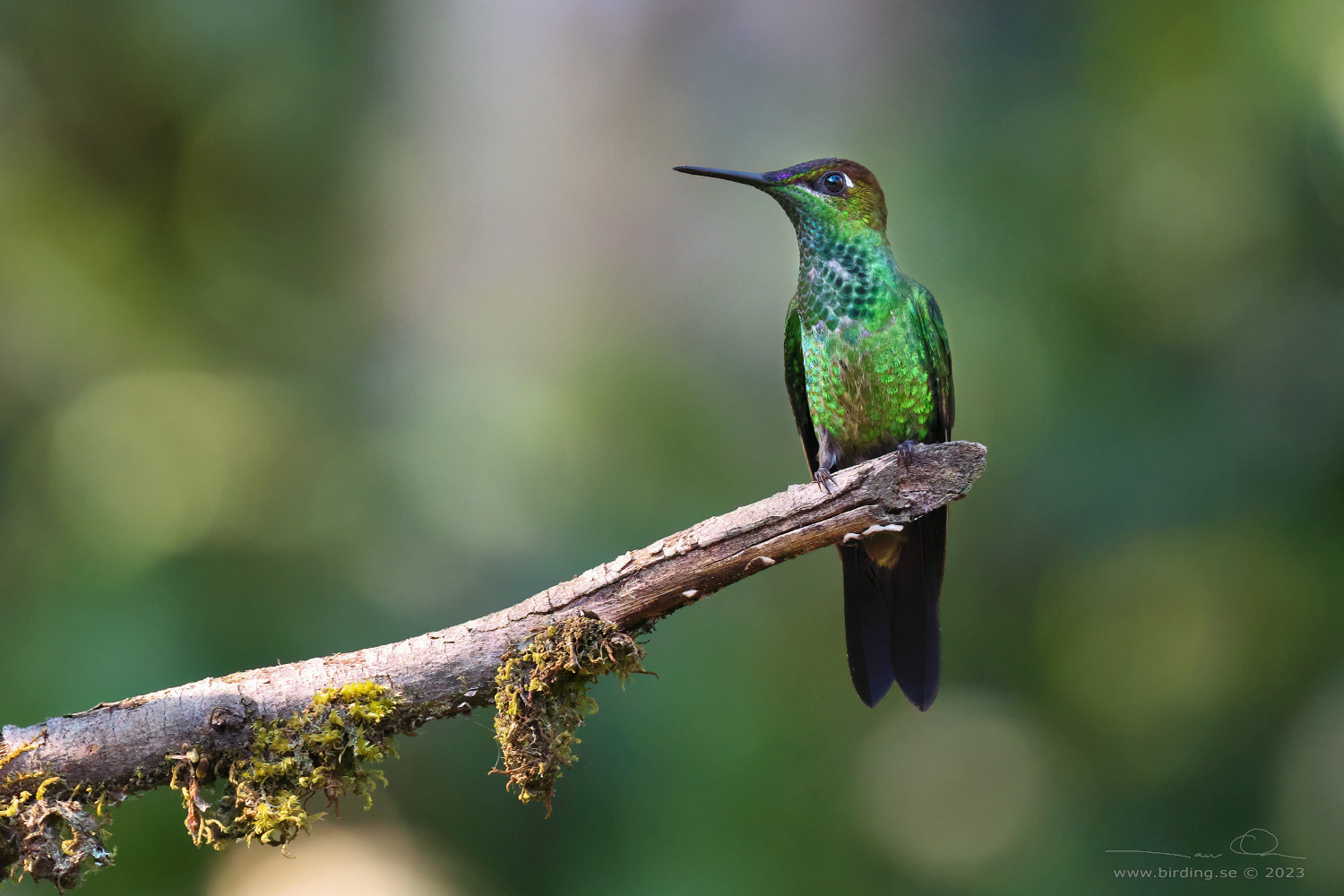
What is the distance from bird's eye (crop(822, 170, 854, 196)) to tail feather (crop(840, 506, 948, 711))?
1187 millimetres

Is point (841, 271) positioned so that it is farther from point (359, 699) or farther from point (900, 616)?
point (359, 699)

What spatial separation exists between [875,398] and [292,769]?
6.87 feet

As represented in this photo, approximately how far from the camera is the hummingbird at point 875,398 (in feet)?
11.0

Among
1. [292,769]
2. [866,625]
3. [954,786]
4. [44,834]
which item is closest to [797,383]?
[866,625]

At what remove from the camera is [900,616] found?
3381mm

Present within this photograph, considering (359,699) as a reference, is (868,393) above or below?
above

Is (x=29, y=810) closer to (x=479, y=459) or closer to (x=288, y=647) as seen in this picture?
(x=288, y=647)

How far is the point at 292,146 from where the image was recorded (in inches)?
251

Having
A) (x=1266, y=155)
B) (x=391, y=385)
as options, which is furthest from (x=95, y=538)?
(x=1266, y=155)

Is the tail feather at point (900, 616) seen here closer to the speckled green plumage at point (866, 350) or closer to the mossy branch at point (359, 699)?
the speckled green plumage at point (866, 350)

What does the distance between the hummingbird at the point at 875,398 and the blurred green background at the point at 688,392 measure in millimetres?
2198

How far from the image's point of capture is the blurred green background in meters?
5.24
